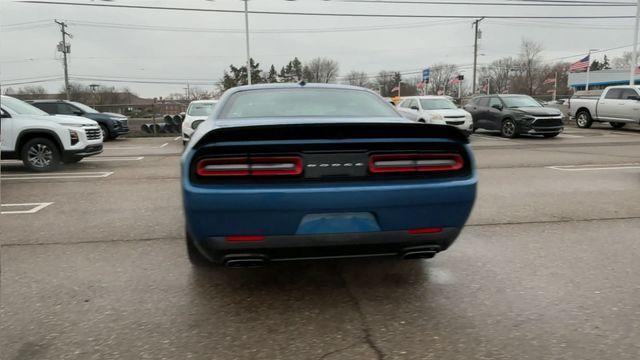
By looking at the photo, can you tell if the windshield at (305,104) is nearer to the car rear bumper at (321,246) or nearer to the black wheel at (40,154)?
the car rear bumper at (321,246)

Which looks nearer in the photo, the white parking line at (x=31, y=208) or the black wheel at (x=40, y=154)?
the white parking line at (x=31, y=208)

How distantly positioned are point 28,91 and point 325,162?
83.8 metres

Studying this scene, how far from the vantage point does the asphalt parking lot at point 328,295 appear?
280 centimetres

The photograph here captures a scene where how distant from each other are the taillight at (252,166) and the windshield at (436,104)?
1595 centimetres

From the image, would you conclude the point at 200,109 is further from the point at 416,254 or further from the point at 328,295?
the point at 416,254

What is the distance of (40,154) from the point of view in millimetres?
10180

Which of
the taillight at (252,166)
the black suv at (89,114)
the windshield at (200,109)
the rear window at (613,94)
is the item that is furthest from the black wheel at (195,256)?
the rear window at (613,94)

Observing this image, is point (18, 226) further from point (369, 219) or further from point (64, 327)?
point (369, 219)

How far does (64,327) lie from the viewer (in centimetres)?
304

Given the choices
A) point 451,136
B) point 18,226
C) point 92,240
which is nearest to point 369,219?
point 451,136

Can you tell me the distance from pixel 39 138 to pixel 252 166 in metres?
9.03

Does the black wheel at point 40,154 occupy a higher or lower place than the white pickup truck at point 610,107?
lower

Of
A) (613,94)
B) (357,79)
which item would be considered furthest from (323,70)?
(613,94)

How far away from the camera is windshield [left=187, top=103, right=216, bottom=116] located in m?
16.0
